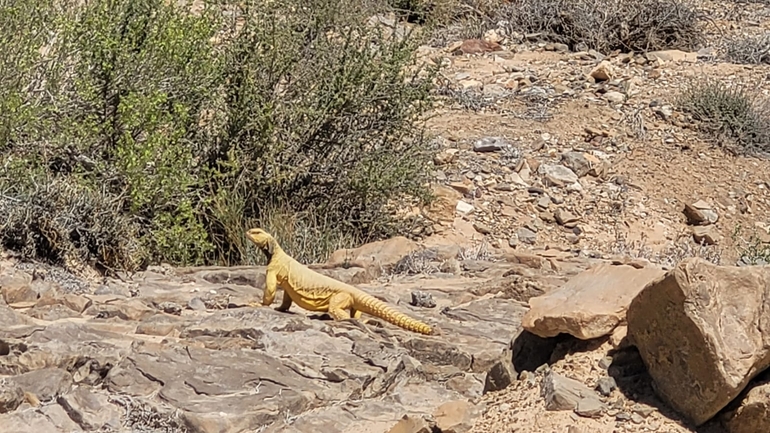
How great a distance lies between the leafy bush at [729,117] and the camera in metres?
12.9

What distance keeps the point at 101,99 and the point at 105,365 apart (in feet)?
13.9

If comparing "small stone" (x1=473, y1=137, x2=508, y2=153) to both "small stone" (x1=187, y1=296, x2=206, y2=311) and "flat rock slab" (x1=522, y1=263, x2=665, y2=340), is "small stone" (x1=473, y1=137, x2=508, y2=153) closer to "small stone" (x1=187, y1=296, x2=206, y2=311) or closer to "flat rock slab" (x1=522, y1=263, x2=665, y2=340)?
"small stone" (x1=187, y1=296, x2=206, y2=311)

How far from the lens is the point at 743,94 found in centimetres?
1345

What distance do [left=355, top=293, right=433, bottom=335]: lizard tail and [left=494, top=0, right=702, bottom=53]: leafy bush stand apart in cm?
1006

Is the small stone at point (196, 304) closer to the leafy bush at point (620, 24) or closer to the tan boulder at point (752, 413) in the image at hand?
the tan boulder at point (752, 413)

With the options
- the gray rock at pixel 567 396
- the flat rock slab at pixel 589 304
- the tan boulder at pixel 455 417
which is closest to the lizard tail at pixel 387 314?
the flat rock slab at pixel 589 304

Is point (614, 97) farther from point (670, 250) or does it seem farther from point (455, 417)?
point (455, 417)

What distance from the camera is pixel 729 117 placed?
13.0 metres

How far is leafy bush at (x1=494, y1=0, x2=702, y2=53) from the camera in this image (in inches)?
610

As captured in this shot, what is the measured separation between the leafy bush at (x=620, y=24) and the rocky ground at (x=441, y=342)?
507 centimetres

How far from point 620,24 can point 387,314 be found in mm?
10410

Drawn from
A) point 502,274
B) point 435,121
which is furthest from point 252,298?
point 435,121

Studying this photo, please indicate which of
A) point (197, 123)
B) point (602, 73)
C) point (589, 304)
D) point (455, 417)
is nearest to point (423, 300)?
point (589, 304)

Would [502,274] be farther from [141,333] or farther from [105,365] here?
[105,365]
